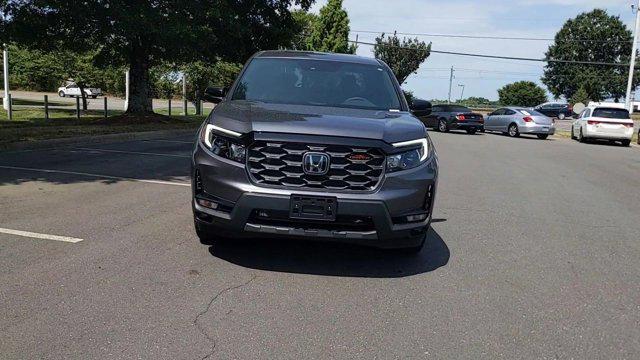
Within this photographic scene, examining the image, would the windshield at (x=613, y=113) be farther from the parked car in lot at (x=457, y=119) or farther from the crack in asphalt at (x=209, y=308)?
the crack in asphalt at (x=209, y=308)

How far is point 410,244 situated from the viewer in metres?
4.66

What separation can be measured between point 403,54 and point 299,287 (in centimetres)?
4873

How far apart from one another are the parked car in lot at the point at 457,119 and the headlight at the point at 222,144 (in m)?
23.3

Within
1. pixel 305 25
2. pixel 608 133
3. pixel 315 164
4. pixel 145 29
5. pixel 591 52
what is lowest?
pixel 608 133

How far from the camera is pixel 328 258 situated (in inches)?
196

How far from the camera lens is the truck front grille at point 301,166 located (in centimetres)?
421

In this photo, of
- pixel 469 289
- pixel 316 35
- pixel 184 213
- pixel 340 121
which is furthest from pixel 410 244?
pixel 316 35

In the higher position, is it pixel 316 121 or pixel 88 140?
pixel 316 121

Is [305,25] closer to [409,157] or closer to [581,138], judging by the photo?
[581,138]

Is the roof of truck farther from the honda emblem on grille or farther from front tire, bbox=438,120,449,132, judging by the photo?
front tire, bbox=438,120,449,132

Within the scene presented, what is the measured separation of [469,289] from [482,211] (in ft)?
10.5

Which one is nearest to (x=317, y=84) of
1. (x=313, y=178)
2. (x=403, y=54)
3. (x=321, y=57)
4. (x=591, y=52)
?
(x=321, y=57)

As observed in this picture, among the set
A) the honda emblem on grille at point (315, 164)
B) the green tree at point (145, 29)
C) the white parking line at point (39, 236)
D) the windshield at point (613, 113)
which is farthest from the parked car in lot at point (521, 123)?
the white parking line at point (39, 236)

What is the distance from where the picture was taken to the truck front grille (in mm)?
4207
